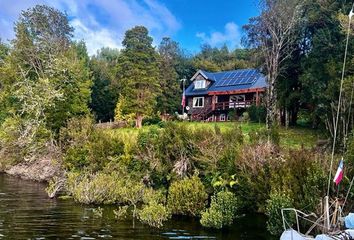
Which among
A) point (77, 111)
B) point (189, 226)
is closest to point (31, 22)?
point (77, 111)

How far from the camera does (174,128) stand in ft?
80.3

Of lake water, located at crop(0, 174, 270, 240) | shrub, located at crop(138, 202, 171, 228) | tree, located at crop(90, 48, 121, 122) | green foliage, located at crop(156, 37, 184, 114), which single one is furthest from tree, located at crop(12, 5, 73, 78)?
shrub, located at crop(138, 202, 171, 228)

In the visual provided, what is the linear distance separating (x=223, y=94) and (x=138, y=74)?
41.3 ft

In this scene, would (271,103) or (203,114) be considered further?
(203,114)

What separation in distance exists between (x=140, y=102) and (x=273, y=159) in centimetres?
3491

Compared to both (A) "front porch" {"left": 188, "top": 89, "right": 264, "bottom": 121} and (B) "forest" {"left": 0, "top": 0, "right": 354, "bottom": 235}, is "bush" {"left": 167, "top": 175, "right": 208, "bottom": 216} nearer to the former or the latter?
(B) "forest" {"left": 0, "top": 0, "right": 354, "bottom": 235}

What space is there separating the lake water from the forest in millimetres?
689

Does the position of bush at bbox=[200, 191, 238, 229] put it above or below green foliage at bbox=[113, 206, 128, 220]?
above

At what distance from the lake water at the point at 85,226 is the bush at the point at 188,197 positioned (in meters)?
0.52

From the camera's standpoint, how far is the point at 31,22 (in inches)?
1801

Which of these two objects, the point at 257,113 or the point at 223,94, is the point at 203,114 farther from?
the point at 257,113

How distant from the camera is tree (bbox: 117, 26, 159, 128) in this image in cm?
5275

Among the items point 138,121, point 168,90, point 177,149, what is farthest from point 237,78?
point 177,149

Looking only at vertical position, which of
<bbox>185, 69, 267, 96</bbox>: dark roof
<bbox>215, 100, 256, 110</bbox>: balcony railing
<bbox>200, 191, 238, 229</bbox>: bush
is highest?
<bbox>185, 69, 267, 96</bbox>: dark roof
